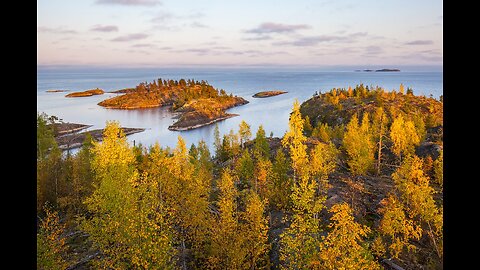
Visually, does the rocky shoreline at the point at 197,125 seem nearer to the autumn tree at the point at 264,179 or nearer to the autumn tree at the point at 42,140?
the autumn tree at the point at 42,140

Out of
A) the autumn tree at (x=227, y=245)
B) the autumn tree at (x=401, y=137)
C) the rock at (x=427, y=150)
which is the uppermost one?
the autumn tree at (x=401, y=137)

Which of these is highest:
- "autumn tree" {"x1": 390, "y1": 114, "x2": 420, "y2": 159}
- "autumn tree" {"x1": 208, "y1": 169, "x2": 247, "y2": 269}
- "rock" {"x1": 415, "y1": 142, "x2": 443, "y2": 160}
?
"autumn tree" {"x1": 390, "y1": 114, "x2": 420, "y2": 159}

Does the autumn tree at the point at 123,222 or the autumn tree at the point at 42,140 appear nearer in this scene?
the autumn tree at the point at 123,222

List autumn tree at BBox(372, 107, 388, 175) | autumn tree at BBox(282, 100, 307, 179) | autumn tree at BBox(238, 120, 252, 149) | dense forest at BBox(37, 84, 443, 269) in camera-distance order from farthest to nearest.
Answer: autumn tree at BBox(238, 120, 252, 149)
autumn tree at BBox(372, 107, 388, 175)
autumn tree at BBox(282, 100, 307, 179)
dense forest at BBox(37, 84, 443, 269)

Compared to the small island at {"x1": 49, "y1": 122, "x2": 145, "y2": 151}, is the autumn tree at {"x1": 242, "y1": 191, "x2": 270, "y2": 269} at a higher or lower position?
lower

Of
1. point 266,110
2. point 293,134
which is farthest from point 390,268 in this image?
point 266,110

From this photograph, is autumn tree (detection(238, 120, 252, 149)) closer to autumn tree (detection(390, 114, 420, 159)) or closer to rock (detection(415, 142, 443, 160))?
autumn tree (detection(390, 114, 420, 159))

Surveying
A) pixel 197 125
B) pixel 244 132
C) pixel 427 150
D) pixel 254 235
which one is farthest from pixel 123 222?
pixel 197 125

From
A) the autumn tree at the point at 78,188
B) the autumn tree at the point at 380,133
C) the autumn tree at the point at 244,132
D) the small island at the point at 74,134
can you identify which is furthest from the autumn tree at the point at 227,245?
the small island at the point at 74,134

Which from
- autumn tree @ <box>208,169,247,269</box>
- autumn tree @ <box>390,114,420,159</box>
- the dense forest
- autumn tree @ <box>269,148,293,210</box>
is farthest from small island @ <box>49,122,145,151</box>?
autumn tree @ <box>208,169,247,269</box>
